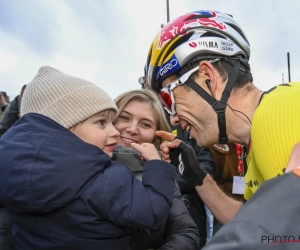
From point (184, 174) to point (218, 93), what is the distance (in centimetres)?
99

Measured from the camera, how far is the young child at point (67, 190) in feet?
6.02

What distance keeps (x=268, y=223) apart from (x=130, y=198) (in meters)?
1.15

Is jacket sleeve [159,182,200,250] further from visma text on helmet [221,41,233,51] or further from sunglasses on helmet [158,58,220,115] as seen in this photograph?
visma text on helmet [221,41,233,51]

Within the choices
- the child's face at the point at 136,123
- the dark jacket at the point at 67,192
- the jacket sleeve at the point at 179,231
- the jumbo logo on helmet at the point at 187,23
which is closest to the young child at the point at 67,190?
the dark jacket at the point at 67,192

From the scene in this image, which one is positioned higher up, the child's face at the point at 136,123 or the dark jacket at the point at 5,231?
the child's face at the point at 136,123

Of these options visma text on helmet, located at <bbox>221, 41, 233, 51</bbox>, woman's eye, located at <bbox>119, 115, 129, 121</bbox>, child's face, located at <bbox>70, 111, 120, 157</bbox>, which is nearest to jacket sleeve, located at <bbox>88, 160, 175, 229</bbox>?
child's face, located at <bbox>70, 111, 120, 157</bbox>

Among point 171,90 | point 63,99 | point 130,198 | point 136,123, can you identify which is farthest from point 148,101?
point 130,198

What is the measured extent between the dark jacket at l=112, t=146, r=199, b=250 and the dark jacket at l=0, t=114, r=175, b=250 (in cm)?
27

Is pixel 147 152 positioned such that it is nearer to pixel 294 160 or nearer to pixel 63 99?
pixel 63 99

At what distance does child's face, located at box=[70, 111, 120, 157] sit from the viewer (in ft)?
A: 7.20

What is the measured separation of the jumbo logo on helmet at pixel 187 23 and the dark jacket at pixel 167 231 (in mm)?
837

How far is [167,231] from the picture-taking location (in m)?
2.45

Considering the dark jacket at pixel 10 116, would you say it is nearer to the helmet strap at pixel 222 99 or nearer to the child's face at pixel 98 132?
the child's face at pixel 98 132

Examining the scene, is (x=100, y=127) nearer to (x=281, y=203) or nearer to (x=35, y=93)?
(x=35, y=93)
